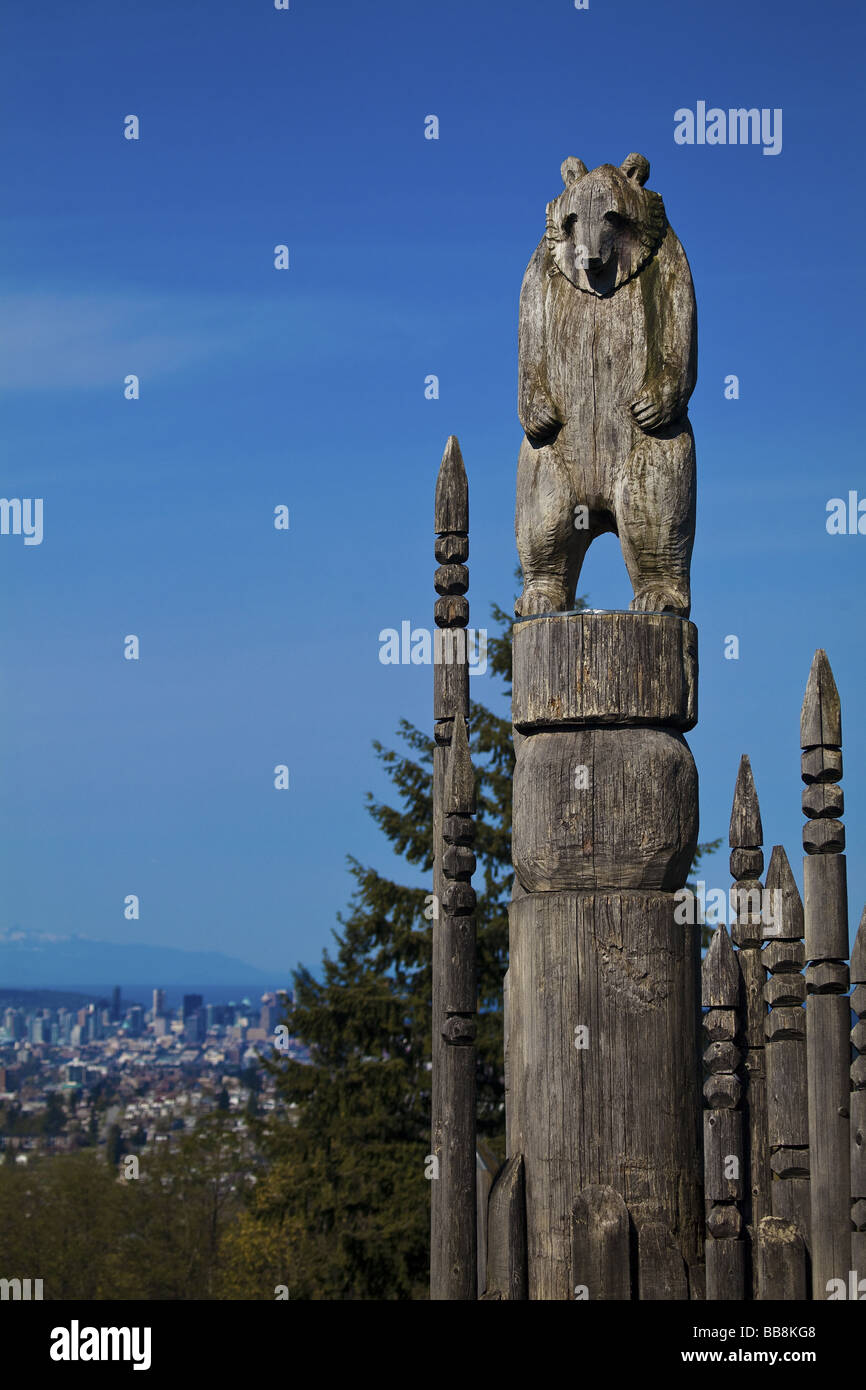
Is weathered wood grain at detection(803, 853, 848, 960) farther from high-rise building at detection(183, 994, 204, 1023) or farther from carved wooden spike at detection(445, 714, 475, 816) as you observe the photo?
high-rise building at detection(183, 994, 204, 1023)

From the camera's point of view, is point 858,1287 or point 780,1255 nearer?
point 780,1255

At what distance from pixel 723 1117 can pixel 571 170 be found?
4.72 meters

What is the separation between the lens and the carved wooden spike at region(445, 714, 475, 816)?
752 centimetres

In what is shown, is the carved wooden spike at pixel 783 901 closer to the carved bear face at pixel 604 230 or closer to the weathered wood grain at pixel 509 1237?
the weathered wood grain at pixel 509 1237

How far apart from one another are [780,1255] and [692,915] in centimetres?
172

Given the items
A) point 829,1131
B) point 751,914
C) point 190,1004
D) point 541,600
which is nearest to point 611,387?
point 541,600

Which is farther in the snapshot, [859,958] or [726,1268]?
[859,958]

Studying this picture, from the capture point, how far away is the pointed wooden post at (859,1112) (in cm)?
799

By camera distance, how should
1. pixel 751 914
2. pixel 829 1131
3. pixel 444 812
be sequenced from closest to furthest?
pixel 444 812, pixel 829 1131, pixel 751 914

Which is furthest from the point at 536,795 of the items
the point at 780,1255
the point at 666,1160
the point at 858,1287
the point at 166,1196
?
the point at 166,1196

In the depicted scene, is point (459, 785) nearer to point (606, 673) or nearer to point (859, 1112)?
point (606, 673)

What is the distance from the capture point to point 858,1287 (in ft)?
25.2

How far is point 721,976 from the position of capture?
7824 millimetres
